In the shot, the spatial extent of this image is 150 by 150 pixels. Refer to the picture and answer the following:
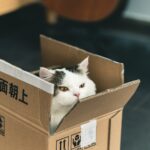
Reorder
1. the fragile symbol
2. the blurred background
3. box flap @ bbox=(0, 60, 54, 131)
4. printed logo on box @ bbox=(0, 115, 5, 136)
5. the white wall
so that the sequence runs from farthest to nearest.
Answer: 1. the white wall
2. the blurred background
3. printed logo on box @ bbox=(0, 115, 5, 136)
4. the fragile symbol
5. box flap @ bbox=(0, 60, 54, 131)

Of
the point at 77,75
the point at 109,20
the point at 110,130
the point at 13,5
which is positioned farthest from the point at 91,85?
the point at 109,20

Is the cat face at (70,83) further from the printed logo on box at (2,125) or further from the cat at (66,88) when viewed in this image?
the printed logo on box at (2,125)

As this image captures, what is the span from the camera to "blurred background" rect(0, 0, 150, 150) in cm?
241

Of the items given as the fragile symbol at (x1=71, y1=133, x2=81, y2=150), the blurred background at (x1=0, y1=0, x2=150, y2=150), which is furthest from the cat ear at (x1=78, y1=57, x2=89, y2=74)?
the blurred background at (x1=0, y1=0, x2=150, y2=150)

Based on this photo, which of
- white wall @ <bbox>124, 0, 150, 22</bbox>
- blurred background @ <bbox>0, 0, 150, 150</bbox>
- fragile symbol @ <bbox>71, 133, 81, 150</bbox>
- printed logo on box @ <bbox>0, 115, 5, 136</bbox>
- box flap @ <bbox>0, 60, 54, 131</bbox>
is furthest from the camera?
white wall @ <bbox>124, 0, 150, 22</bbox>

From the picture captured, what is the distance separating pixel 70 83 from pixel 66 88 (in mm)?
23

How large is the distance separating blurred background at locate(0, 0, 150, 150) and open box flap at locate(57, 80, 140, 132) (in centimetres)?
63

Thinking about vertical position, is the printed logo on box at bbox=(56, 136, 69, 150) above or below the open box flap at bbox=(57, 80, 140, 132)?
below

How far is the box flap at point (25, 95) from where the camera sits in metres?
1.24

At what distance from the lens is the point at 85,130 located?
4.52ft

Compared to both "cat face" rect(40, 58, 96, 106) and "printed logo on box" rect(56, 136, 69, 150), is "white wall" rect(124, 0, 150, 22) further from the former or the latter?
"printed logo on box" rect(56, 136, 69, 150)

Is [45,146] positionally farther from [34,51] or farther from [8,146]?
[34,51]

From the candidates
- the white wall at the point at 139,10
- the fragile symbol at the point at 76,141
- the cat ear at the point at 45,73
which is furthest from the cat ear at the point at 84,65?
the white wall at the point at 139,10

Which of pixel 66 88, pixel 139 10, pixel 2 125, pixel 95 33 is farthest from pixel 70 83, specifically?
pixel 139 10
